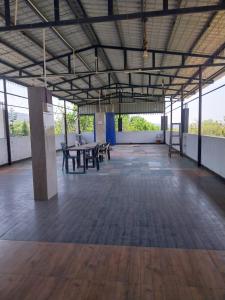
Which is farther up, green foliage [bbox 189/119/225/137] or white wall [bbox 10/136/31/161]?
green foliage [bbox 189/119/225/137]

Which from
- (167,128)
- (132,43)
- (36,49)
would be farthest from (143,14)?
(167,128)

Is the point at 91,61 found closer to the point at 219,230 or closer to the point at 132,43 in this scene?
the point at 132,43

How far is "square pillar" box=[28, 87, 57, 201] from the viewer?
15.5 ft

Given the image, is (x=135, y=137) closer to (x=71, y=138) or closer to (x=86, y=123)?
(x=86, y=123)

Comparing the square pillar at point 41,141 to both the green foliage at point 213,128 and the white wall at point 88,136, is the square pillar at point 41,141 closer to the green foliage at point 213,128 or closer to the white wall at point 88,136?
the green foliage at point 213,128

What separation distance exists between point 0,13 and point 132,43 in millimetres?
3961

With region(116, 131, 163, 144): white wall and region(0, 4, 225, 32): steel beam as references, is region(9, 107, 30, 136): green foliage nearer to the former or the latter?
region(0, 4, 225, 32): steel beam

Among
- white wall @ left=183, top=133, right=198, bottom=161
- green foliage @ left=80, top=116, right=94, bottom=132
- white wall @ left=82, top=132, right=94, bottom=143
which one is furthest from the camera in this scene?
green foliage @ left=80, top=116, right=94, bottom=132

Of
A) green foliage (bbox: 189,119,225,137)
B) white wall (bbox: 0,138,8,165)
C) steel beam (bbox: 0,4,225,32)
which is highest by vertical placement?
steel beam (bbox: 0,4,225,32)

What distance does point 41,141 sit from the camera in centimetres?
480

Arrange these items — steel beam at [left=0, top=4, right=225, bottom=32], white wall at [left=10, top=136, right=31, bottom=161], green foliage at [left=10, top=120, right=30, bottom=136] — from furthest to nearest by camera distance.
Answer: green foliage at [left=10, top=120, right=30, bottom=136] → white wall at [left=10, top=136, right=31, bottom=161] → steel beam at [left=0, top=4, right=225, bottom=32]

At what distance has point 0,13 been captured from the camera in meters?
5.22

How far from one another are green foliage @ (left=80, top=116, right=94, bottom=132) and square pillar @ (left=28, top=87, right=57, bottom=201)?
1660cm

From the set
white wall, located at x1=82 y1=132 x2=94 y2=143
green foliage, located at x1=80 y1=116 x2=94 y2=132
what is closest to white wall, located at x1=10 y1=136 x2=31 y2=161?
white wall, located at x1=82 y1=132 x2=94 y2=143
